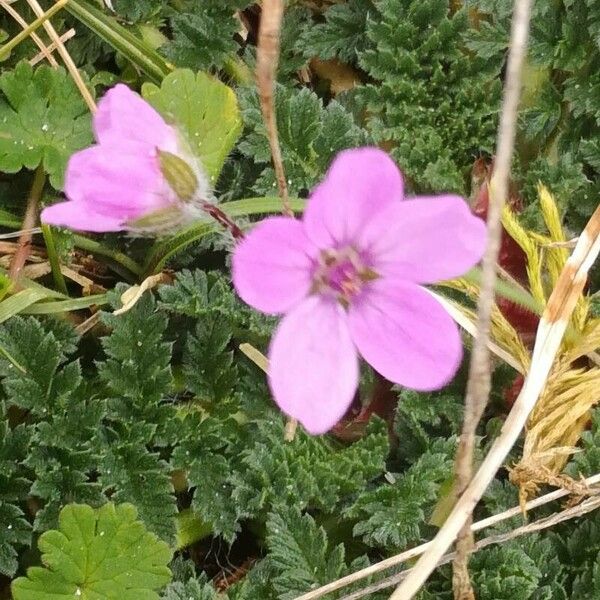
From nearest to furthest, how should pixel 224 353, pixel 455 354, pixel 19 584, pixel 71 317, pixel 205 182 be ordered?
pixel 455 354
pixel 205 182
pixel 19 584
pixel 224 353
pixel 71 317

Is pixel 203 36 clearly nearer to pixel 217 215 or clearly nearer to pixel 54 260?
pixel 54 260

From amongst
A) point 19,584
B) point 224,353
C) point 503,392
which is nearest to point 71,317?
point 224,353

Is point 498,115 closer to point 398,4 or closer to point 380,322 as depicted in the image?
point 398,4

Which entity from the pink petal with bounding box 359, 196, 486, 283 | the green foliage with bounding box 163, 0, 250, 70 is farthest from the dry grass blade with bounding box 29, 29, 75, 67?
the pink petal with bounding box 359, 196, 486, 283

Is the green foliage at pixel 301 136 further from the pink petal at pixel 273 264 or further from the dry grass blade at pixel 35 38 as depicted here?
the pink petal at pixel 273 264

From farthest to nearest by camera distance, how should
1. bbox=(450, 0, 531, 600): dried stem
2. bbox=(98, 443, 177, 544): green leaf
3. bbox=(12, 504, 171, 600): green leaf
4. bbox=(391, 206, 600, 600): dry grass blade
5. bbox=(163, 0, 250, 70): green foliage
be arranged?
bbox=(163, 0, 250, 70): green foliage
bbox=(98, 443, 177, 544): green leaf
bbox=(12, 504, 171, 600): green leaf
bbox=(391, 206, 600, 600): dry grass blade
bbox=(450, 0, 531, 600): dried stem

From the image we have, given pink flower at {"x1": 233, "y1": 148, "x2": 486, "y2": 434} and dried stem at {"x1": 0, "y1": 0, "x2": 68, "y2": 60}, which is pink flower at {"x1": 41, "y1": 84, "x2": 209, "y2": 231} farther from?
dried stem at {"x1": 0, "y1": 0, "x2": 68, "y2": 60}

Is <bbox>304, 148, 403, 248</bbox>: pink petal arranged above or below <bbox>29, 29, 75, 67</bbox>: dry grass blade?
above
